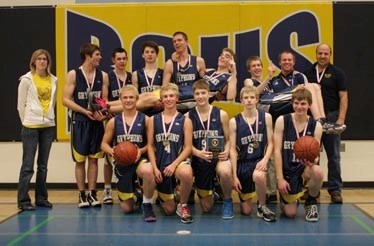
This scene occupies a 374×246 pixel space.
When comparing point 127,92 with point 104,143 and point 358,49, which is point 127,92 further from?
point 358,49

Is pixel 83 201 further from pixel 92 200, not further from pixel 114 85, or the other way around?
pixel 114 85

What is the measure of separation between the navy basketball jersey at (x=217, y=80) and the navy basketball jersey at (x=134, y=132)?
0.97 meters

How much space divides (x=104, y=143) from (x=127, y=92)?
23.8 inches

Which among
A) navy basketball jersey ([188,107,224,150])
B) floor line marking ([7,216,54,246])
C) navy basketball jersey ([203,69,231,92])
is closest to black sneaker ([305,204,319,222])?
navy basketball jersey ([188,107,224,150])

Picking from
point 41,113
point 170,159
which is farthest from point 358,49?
point 41,113

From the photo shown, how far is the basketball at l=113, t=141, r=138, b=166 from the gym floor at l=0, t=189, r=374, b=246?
0.61 metres

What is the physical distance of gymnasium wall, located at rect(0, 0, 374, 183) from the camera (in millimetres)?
6820

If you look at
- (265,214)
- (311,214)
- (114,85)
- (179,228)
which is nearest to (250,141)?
(265,214)

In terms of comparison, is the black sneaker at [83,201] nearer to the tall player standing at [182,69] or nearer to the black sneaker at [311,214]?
the tall player standing at [182,69]

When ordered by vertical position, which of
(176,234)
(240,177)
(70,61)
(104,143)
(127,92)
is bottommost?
(176,234)

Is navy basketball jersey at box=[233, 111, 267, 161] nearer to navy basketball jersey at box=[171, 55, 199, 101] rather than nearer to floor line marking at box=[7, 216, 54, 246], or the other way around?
navy basketball jersey at box=[171, 55, 199, 101]

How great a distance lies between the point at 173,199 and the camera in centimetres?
540

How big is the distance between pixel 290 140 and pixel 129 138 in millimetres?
1659

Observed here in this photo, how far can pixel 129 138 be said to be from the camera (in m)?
5.39
